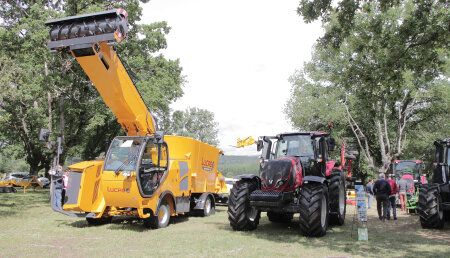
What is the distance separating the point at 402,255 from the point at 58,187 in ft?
35.7

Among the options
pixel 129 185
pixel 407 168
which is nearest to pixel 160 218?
pixel 129 185

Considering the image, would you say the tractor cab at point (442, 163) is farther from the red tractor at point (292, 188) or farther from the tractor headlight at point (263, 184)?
the tractor headlight at point (263, 184)

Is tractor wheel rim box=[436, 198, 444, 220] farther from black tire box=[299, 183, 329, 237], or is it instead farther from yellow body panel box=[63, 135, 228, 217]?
yellow body panel box=[63, 135, 228, 217]

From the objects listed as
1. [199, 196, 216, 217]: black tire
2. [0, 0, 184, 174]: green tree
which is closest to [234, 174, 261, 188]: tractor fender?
[199, 196, 216, 217]: black tire

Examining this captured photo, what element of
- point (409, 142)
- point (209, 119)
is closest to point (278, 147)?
point (409, 142)

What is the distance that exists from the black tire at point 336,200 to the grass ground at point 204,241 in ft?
1.22

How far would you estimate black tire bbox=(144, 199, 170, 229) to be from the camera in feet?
32.8

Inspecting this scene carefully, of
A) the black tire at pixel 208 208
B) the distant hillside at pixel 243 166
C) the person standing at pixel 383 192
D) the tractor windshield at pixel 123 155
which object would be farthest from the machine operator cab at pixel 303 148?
the black tire at pixel 208 208

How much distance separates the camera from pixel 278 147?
10.6m

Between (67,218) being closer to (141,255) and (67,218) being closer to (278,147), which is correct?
(141,255)

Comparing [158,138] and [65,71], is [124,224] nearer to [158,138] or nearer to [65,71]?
[158,138]

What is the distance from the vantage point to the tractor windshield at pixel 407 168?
867 inches

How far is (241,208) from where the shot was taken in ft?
29.9

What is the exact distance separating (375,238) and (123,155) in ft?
22.1
